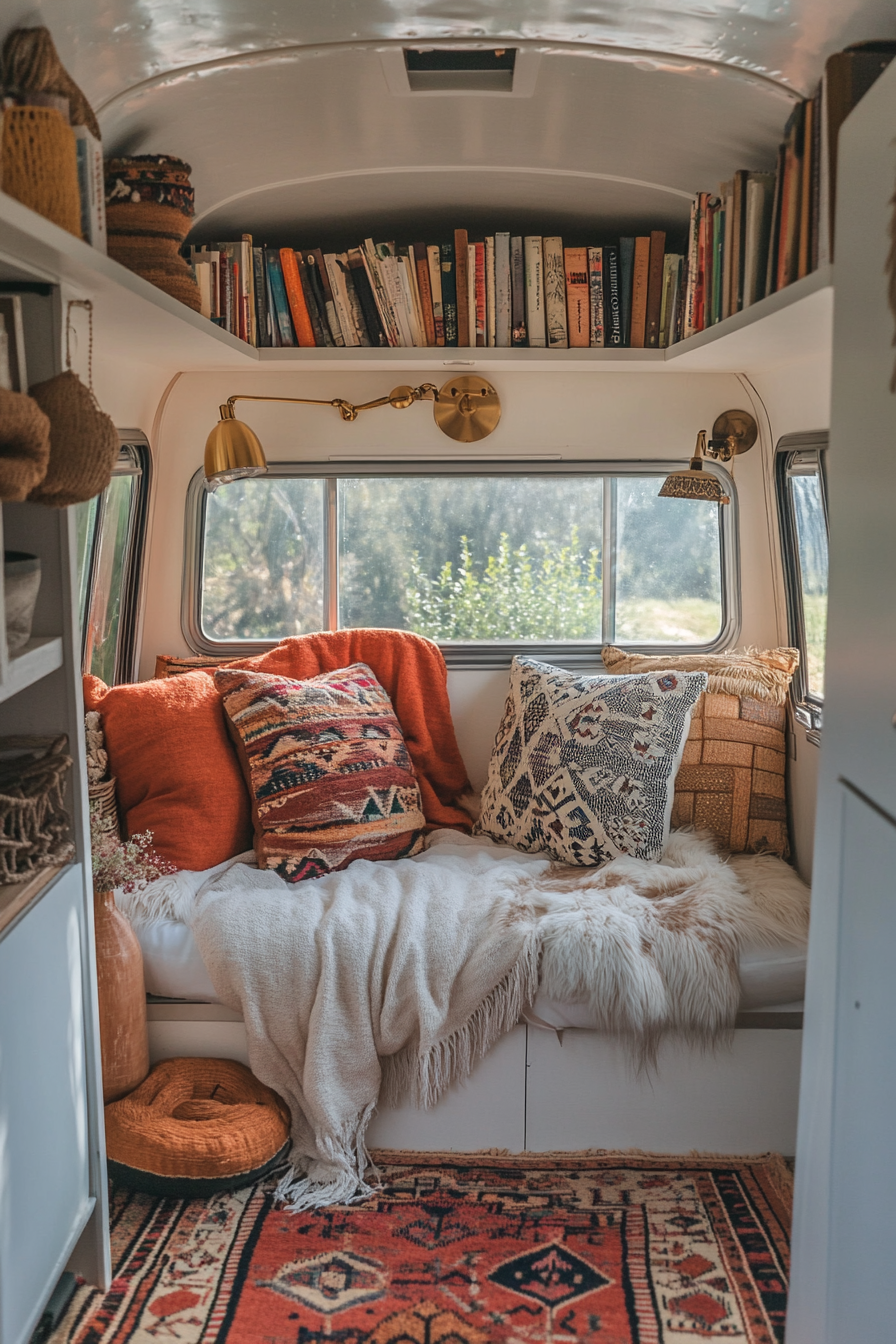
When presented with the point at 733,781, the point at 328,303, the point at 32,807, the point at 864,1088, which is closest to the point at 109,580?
the point at 328,303

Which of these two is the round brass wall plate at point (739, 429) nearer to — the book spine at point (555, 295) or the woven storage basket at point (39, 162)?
the book spine at point (555, 295)

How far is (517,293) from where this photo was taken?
293 cm

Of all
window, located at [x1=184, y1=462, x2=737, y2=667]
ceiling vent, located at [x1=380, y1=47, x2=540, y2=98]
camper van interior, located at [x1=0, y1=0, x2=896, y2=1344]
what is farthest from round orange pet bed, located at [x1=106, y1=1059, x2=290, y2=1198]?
ceiling vent, located at [x1=380, y1=47, x2=540, y2=98]

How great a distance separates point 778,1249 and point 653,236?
2.50 metres

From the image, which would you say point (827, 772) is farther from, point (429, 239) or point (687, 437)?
point (429, 239)

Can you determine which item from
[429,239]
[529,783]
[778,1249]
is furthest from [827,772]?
[429,239]

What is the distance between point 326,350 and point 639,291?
2.96 ft

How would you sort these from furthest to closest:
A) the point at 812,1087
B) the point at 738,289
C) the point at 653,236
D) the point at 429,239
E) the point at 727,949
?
1. the point at 429,239
2. the point at 653,236
3. the point at 738,289
4. the point at 727,949
5. the point at 812,1087

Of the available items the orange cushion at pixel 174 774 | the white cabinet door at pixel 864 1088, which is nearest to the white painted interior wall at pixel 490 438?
the orange cushion at pixel 174 774

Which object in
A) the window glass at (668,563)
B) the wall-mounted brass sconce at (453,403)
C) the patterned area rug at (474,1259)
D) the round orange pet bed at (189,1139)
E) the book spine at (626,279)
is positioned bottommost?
the patterned area rug at (474,1259)

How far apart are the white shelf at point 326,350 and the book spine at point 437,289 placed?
0.22 feet

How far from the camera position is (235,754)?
2.78m

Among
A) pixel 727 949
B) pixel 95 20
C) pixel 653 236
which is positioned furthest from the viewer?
pixel 653 236

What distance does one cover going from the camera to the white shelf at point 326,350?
163 cm
